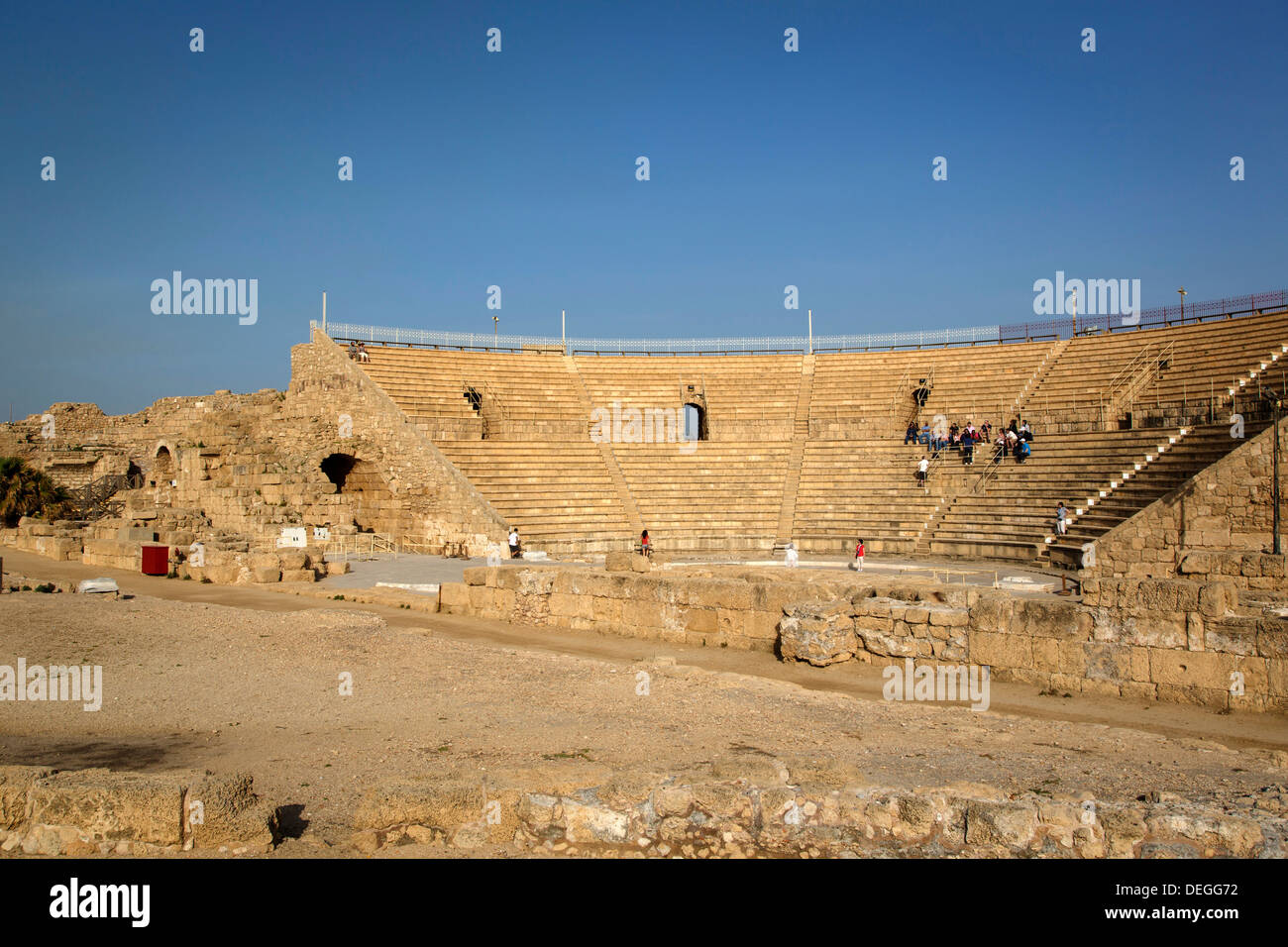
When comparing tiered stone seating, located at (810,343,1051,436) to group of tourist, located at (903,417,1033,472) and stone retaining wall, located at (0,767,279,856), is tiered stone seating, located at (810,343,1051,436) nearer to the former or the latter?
group of tourist, located at (903,417,1033,472)

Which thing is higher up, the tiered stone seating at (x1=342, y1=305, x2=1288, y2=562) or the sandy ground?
the tiered stone seating at (x1=342, y1=305, x2=1288, y2=562)

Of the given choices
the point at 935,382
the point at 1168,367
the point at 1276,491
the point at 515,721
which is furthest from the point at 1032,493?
the point at 515,721

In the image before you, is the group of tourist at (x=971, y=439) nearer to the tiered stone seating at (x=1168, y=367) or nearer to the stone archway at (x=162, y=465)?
the tiered stone seating at (x=1168, y=367)

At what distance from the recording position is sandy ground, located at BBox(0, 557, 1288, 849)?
6289 mm

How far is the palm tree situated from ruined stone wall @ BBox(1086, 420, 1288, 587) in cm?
3307

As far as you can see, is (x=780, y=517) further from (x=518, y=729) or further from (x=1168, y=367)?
(x=518, y=729)

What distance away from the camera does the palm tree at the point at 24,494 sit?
96.0ft

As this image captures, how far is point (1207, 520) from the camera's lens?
18.0m

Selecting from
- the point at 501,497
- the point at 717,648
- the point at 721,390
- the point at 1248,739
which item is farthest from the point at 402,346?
the point at 1248,739

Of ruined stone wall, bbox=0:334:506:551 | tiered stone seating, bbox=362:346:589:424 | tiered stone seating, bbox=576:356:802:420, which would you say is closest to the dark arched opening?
ruined stone wall, bbox=0:334:506:551

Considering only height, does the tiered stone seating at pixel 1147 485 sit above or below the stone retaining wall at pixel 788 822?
above

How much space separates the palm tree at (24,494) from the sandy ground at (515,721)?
21.4 meters

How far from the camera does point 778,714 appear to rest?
26.4 ft

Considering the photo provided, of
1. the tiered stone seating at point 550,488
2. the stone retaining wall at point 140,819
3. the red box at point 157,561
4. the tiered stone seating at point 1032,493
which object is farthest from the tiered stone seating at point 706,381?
the stone retaining wall at point 140,819
